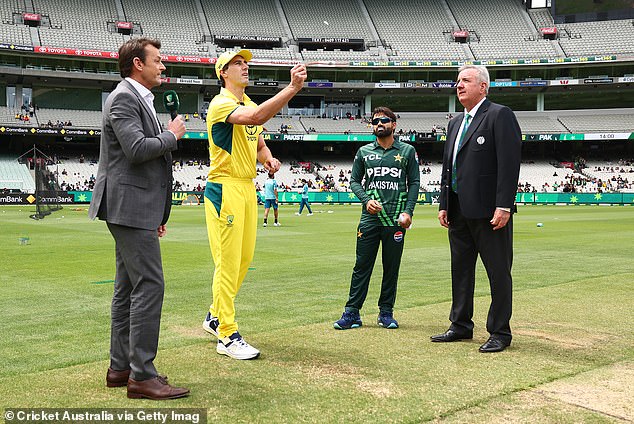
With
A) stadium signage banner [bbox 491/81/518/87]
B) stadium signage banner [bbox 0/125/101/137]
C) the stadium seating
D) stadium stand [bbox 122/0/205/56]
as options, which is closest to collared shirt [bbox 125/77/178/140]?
the stadium seating

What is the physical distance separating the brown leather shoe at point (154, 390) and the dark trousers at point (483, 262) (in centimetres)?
293

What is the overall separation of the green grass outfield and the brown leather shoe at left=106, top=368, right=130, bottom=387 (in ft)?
0.22

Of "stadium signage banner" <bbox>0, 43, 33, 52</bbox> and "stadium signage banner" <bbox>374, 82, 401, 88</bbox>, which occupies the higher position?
"stadium signage banner" <bbox>0, 43, 33, 52</bbox>

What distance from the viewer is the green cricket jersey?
6.81 m

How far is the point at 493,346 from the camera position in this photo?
5.56m

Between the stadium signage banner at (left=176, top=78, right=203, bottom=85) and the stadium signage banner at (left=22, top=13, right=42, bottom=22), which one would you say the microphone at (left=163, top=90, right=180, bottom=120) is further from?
the stadium signage banner at (left=22, top=13, right=42, bottom=22)

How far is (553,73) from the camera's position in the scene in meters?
69.0

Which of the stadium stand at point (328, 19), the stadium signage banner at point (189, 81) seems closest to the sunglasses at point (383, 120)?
the stadium signage banner at point (189, 81)

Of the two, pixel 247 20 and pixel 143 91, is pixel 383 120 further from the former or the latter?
pixel 247 20

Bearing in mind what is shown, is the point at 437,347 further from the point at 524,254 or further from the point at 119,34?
the point at 119,34

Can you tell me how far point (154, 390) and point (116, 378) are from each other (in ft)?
1.45

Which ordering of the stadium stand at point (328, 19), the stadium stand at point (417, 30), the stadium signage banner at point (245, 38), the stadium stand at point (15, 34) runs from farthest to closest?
the stadium stand at point (328, 19) → the stadium stand at point (417, 30) → the stadium signage banner at point (245, 38) → the stadium stand at point (15, 34)

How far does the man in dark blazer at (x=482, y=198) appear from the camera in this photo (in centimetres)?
567

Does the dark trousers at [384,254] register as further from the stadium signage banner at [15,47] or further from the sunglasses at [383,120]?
the stadium signage banner at [15,47]
